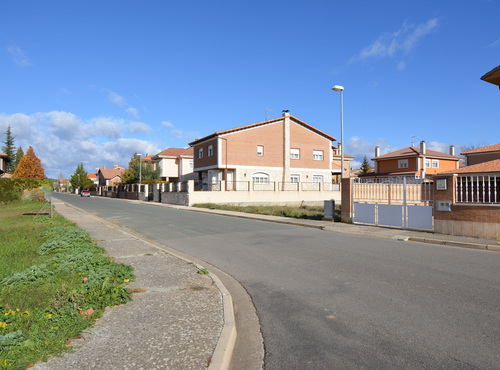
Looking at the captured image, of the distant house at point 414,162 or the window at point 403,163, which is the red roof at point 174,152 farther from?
the window at point 403,163

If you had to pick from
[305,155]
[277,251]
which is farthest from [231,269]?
[305,155]

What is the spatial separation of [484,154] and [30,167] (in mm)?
69091

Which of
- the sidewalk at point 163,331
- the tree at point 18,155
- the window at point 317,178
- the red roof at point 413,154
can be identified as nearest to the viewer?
the sidewalk at point 163,331

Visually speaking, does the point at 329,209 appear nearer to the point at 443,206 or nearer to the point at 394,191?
the point at 394,191

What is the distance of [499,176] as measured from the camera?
10.2m

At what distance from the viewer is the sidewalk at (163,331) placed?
3.05m

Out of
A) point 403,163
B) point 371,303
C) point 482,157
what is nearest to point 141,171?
point 403,163

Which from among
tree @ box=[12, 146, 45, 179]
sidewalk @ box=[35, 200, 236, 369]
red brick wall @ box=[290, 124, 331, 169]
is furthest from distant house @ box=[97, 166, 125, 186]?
sidewalk @ box=[35, 200, 236, 369]

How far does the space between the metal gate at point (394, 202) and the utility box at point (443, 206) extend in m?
0.32

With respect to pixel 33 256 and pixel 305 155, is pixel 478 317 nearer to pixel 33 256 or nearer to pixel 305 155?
pixel 33 256

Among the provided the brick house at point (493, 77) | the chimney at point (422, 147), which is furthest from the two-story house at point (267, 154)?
the brick house at point (493, 77)

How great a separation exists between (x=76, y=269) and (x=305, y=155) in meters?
37.7

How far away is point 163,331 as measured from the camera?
12.1 feet

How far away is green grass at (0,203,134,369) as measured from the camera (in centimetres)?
317
